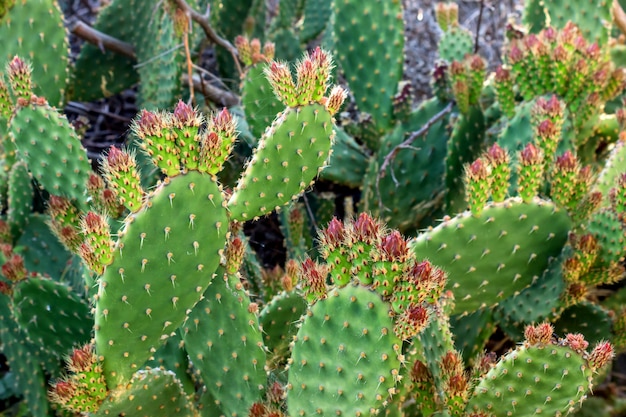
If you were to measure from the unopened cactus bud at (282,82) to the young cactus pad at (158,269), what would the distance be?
212mm

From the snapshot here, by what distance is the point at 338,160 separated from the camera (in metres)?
2.66

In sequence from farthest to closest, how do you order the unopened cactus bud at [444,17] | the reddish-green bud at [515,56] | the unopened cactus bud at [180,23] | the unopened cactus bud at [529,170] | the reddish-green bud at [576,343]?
the unopened cactus bud at [444,17]
the unopened cactus bud at [180,23]
the reddish-green bud at [515,56]
the unopened cactus bud at [529,170]
the reddish-green bud at [576,343]

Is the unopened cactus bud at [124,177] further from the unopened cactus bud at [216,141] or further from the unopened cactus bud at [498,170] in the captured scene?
the unopened cactus bud at [498,170]

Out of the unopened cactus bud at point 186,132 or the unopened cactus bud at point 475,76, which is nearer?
the unopened cactus bud at point 186,132

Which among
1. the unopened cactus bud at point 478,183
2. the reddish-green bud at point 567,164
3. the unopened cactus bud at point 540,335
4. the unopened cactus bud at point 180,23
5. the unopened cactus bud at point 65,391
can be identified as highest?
the unopened cactus bud at point 180,23

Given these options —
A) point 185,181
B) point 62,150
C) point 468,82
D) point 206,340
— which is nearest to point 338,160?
point 468,82

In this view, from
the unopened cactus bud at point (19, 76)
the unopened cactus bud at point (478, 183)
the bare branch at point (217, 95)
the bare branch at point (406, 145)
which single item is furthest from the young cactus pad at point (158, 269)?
the bare branch at point (217, 95)

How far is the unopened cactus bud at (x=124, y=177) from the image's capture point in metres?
1.25

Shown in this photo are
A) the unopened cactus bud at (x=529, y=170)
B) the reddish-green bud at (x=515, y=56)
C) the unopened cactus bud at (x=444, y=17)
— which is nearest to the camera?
the unopened cactus bud at (x=529, y=170)

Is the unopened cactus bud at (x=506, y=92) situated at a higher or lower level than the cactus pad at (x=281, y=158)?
higher

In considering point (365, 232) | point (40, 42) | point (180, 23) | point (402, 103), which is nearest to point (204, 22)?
point (180, 23)

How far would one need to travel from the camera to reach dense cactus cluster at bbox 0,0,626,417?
1283 mm

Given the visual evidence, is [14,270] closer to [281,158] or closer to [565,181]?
[281,158]

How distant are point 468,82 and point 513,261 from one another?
29.0 inches
